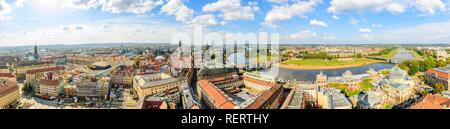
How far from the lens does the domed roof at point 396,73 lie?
8.95ft

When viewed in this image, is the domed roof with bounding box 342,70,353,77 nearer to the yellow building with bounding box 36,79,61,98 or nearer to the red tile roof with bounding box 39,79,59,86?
the yellow building with bounding box 36,79,61,98

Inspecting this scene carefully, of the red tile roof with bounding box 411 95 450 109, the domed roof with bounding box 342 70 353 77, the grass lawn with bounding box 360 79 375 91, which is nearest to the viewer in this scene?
the red tile roof with bounding box 411 95 450 109

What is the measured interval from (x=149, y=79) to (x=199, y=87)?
0.71 metres

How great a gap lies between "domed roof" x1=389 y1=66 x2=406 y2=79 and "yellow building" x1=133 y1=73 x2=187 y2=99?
233cm

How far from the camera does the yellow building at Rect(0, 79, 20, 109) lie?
255cm

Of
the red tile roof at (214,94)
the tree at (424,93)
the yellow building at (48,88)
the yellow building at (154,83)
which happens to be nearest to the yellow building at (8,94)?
the yellow building at (48,88)

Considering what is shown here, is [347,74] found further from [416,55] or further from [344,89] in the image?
[416,55]

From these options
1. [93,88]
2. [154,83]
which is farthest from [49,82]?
[154,83]

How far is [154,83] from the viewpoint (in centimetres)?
303

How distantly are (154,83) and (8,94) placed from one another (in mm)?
1563

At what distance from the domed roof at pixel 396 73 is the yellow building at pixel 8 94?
3.98 metres

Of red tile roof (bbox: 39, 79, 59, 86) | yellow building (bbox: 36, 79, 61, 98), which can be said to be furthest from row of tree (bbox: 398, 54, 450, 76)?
red tile roof (bbox: 39, 79, 59, 86)
